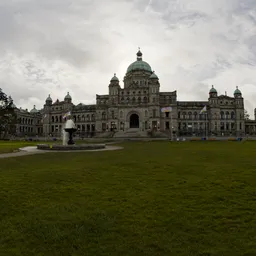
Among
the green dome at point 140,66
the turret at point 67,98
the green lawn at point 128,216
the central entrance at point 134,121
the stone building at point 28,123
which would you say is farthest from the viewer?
the stone building at point 28,123

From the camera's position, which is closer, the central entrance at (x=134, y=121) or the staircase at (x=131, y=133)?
the staircase at (x=131, y=133)

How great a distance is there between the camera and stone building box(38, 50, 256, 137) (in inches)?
3420

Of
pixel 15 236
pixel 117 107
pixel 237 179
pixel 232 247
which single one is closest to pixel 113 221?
pixel 15 236

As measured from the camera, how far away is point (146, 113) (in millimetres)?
87438

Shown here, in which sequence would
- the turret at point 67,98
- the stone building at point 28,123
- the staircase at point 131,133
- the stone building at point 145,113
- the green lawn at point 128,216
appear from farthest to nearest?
the stone building at point 28,123, the turret at point 67,98, the stone building at point 145,113, the staircase at point 131,133, the green lawn at point 128,216

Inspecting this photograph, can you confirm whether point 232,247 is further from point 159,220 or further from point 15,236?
point 15,236

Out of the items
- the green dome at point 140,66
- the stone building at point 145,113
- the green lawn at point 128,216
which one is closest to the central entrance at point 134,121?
the stone building at point 145,113

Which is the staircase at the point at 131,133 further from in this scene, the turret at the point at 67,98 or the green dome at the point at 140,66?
the turret at the point at 67,98

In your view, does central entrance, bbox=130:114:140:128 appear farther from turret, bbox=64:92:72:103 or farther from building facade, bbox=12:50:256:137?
turret, bbox=64:92:72:103

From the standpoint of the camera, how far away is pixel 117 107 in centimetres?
8875

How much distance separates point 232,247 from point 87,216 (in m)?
3.75

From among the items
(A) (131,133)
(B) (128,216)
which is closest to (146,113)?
(A) (131,133)

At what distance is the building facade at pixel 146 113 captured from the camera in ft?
285

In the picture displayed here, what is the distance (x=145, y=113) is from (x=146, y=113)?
388 millimetres
